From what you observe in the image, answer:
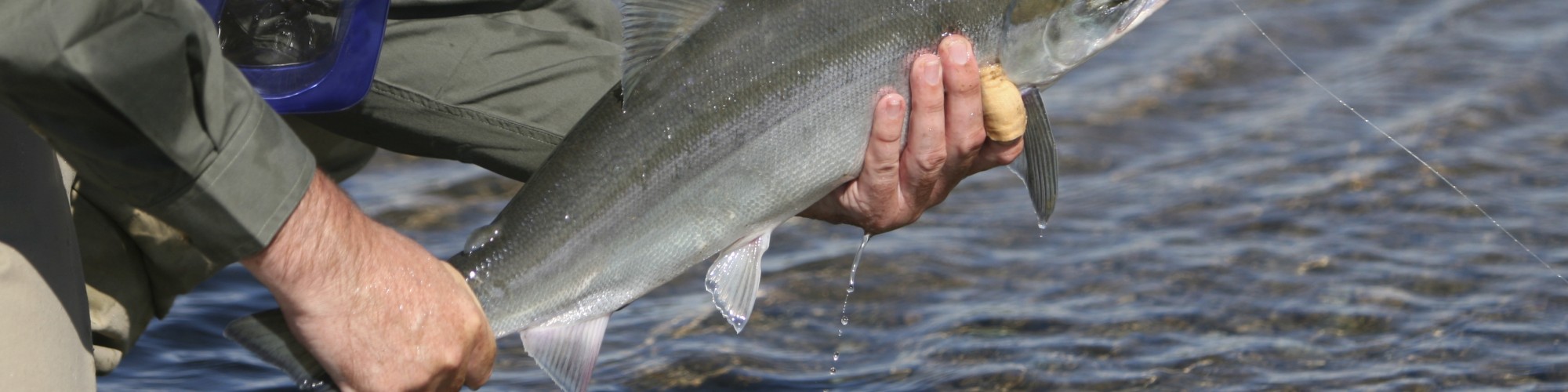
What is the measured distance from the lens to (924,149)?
3.15 m

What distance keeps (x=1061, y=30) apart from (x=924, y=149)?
35 cm

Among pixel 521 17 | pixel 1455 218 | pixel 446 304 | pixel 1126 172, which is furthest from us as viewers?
pixel 1126 172

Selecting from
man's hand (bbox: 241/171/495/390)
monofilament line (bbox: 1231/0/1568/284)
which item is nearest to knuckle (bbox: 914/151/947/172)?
man's hand (bbox: 241/171/495/390)

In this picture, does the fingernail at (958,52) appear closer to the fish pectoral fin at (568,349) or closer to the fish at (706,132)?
the fish at (706,132)

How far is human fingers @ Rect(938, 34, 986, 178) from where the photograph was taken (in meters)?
2.97

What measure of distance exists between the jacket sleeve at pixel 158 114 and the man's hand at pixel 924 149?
3.59 ft

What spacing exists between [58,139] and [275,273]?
0.40 m

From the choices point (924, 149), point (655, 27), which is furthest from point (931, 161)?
point (655, 27)

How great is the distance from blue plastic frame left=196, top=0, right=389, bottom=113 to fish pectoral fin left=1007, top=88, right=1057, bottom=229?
1.27 metres

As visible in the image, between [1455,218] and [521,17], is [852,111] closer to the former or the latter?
[521,17]

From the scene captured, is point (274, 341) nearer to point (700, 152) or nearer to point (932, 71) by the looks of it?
point (700, 152)

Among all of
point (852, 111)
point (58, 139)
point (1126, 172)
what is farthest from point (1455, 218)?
point (58, 139)

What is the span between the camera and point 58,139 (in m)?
2.37

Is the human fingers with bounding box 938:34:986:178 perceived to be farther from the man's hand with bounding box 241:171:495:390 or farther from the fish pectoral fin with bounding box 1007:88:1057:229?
the man's hand with bounding box 241:171:495:390
